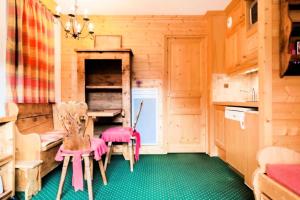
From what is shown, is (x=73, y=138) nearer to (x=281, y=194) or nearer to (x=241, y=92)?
(x=281, y=194)

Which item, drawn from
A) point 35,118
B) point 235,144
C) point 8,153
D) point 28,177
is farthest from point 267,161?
point 35,118

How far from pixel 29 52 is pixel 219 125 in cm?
306

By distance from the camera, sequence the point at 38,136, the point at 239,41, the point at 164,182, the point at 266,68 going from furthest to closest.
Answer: the point at 239,41 < the point at 164,182 < the point at 38,136 < the point at 266,68

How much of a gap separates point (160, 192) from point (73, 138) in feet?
3.63

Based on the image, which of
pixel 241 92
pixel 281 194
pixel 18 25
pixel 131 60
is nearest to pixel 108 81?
pixel 131 60

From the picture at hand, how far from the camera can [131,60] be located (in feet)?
14.7

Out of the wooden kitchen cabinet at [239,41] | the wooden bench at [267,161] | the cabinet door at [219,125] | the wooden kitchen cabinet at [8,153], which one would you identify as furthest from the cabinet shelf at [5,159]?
the wooden kitchen cabinet at [239,41]

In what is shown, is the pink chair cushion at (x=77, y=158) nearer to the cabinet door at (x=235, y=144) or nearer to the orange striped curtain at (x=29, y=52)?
the orange striped curtain at (x=29, y=52)

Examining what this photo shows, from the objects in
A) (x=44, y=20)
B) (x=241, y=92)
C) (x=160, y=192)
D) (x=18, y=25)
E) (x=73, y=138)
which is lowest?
(x=160, y=192)

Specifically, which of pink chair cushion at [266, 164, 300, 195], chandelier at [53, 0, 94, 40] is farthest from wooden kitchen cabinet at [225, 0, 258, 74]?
chandelier at [53, 0, 94, 40]

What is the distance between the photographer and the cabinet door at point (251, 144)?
98.9 inches

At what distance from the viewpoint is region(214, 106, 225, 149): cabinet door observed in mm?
3861

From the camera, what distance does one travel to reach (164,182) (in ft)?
9.82

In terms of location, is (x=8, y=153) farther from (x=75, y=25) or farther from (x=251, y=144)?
(x=251, y=144)
